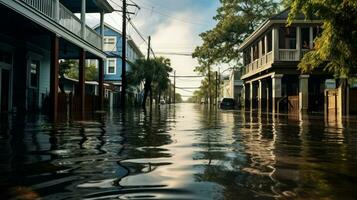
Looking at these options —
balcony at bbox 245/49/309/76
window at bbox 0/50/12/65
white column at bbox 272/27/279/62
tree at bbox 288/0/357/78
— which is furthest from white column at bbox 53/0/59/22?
balcony at bbox 245/49/309/76

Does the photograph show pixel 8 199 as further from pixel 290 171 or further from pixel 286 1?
pixel 286 1

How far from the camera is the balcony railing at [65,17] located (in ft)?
63.6

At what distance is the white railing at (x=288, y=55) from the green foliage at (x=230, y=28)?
19.0 m

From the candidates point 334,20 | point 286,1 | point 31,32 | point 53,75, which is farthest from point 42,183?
point 31,32

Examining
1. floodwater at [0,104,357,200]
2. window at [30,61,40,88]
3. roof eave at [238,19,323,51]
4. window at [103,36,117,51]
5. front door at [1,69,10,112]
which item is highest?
window at [103,36,117,51]

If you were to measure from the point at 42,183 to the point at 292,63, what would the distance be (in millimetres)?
34836

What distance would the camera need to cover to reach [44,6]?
20.1 metres

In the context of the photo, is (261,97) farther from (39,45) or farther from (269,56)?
(39,45)

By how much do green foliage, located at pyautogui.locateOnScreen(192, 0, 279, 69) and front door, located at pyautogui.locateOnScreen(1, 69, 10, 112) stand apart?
3656 centimetres

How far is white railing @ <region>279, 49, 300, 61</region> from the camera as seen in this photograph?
127 feet

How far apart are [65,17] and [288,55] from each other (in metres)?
20.8

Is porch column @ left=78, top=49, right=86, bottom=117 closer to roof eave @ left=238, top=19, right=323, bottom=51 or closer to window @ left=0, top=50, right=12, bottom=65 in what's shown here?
window @ left=0, top=50, right=12, bottom=65

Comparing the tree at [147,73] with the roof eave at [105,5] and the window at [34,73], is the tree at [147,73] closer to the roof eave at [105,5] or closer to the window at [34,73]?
the roof eave at [105,5]

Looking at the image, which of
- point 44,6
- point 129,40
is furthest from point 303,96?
point 129,40
